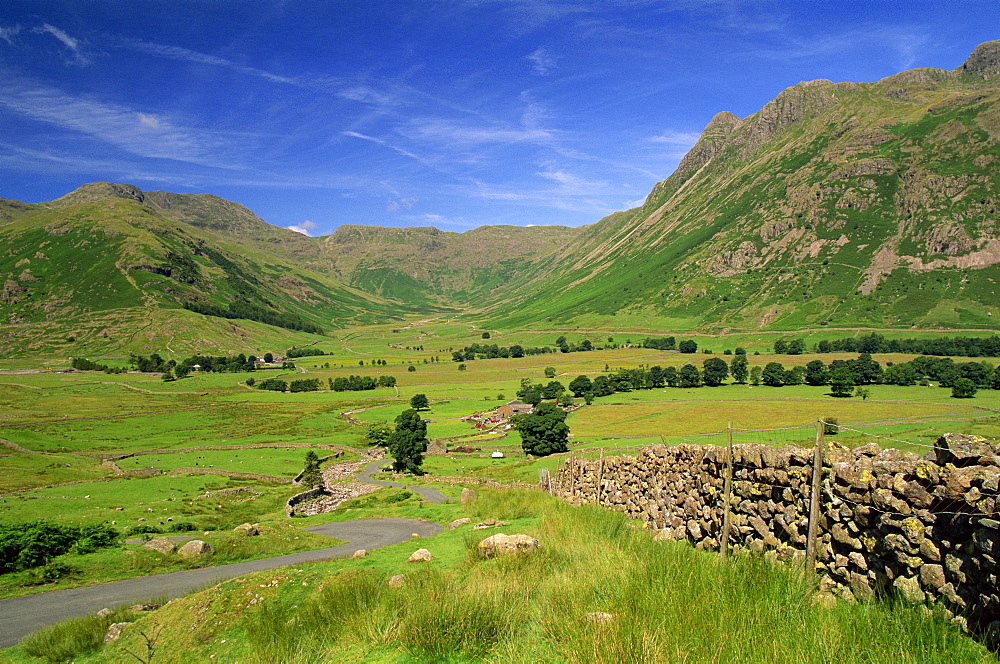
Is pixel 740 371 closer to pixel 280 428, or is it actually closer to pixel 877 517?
pixel 280 428

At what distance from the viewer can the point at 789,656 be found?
16.6 ft

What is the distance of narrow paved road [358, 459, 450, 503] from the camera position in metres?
43.7

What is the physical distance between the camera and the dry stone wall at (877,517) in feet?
18.8

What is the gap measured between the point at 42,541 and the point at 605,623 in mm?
26281

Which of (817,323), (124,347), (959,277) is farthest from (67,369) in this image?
(959,277)

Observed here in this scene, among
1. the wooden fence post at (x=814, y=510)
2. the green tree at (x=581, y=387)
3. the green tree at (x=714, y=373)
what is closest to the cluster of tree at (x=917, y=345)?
the green tree at (x=714, y=373)

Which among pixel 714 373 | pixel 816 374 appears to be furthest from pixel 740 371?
pixel 816 374

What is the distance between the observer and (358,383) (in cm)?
14312

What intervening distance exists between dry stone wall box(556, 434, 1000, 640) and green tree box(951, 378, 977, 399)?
9388cm

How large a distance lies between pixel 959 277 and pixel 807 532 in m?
238

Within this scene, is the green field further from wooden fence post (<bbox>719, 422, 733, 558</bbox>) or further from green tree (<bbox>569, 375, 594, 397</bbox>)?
green tree (<bbox>569, 375, 594, 397</bbox>)

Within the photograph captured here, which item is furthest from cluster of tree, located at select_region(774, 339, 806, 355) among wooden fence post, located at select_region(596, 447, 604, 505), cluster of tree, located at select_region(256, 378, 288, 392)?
wooden fence post, located at select_region(596, 447, 604, 505)

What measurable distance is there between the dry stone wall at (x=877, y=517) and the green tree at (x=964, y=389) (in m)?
93.9

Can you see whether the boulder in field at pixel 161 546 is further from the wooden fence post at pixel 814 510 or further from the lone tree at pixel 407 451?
the lone tree at pixel 407 451
